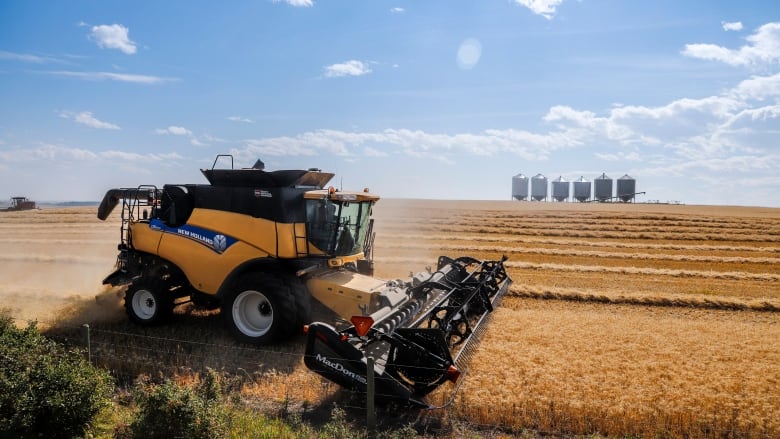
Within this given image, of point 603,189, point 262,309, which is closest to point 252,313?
point 262,309

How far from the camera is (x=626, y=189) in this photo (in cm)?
7462

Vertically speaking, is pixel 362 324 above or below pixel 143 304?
above

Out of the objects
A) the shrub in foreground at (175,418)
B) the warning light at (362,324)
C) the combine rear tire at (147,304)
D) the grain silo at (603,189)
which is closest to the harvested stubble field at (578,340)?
the combine rear tire at (147,304)

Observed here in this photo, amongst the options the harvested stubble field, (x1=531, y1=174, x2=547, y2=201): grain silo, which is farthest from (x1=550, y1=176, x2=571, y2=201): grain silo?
the harvested stubble field

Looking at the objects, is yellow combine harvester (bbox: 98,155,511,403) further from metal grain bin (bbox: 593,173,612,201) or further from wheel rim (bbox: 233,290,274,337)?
metal grain bin (bbox: 593,173,612,201)

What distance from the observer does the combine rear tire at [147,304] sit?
31.2 feet

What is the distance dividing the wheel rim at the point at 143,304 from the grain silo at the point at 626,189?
242 feet

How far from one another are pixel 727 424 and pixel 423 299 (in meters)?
4.34

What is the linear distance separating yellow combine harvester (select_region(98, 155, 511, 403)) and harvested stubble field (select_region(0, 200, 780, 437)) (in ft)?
1.74

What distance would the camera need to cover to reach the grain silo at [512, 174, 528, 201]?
7994 cm

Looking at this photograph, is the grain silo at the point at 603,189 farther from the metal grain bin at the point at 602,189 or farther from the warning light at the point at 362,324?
the warning light at the point at 362,324

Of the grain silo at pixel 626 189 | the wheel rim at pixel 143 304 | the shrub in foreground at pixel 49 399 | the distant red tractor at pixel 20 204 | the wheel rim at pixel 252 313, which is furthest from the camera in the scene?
the grain silo at pixel 626 189

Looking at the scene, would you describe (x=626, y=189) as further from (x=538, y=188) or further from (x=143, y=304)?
(x=143, y=304)

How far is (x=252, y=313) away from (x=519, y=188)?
245 ft
